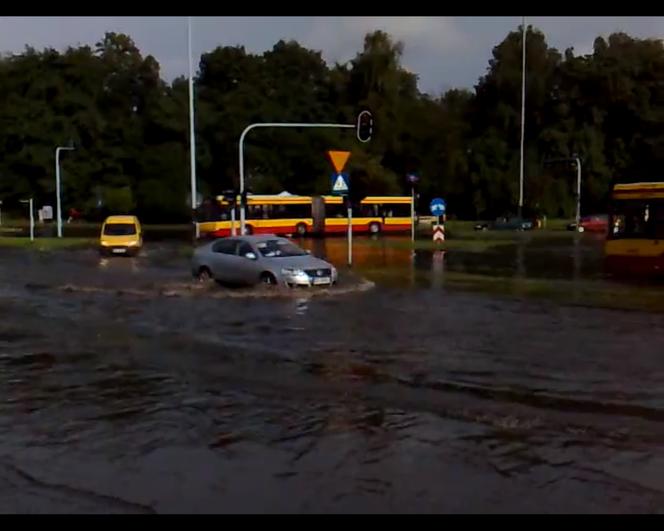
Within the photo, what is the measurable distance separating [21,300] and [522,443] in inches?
713

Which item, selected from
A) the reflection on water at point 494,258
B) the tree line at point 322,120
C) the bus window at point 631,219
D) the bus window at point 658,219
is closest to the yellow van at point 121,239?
the reflection on water at point 494,258

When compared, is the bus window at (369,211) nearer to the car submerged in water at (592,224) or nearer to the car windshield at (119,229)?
the car submerged in water at (592,224)

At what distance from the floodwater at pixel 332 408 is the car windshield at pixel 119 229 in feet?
77.2

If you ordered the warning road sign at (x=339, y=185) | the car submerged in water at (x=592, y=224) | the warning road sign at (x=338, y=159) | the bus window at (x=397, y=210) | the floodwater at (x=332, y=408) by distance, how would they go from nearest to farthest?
1. the floodwater at (x=332, y=408)
2. the warning road sign at (x=338, y=159)
3. the warning road sign at (x=339, y=185)
4. the bus window at (x=397, y=210)
5. the car submerged in water at (x=592, y=224)

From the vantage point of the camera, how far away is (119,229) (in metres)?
46.0

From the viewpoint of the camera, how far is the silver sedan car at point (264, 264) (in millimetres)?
24766

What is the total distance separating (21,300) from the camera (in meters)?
24.7

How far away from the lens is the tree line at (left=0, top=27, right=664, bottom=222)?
90375 millimetres

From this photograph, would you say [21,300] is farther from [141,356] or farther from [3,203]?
[3,203]

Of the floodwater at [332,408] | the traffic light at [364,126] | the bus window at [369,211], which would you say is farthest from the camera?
the bus window at [369,211]

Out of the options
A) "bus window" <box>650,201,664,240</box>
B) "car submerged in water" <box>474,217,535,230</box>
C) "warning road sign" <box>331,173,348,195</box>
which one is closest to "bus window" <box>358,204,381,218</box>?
"car submerged in water" <box>474,217,535,230</box>

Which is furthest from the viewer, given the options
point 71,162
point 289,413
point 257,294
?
point 71,162
